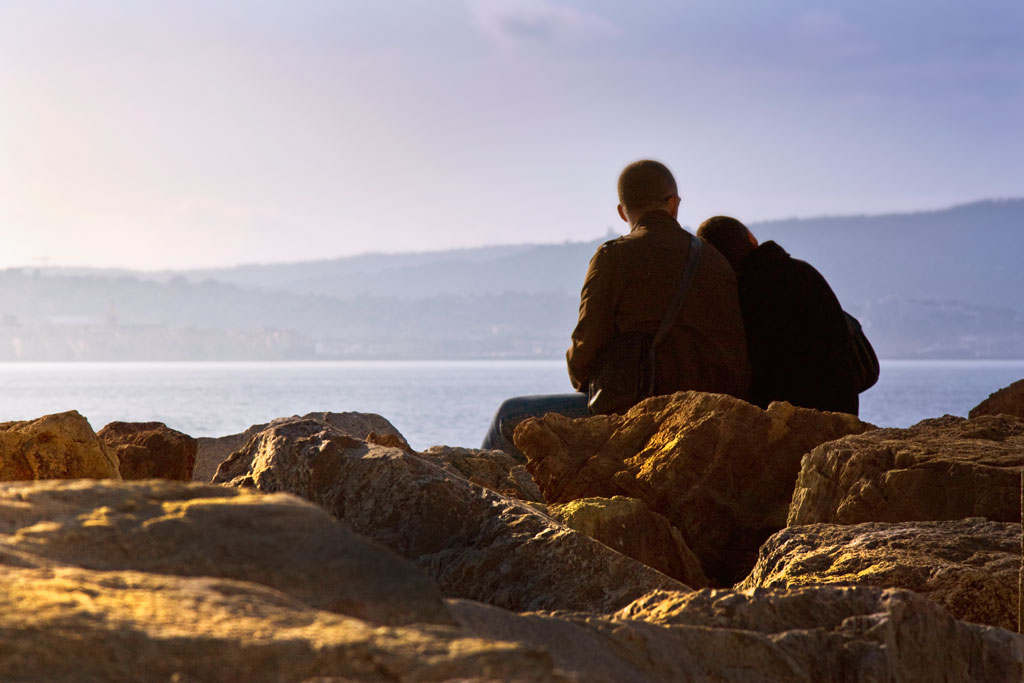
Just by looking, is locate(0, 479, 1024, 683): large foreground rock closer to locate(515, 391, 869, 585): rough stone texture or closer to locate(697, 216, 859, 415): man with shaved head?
locate(515, 391, 869, 585): rough stone texture

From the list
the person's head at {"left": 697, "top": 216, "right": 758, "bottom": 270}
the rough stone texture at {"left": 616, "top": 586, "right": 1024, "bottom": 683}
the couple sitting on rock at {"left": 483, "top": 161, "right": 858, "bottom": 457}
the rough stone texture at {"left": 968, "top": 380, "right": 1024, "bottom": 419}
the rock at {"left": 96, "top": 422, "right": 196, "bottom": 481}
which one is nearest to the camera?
the rough stone texture at {"left": 616, "top": 586, "right": 1024, "bottom": 683}

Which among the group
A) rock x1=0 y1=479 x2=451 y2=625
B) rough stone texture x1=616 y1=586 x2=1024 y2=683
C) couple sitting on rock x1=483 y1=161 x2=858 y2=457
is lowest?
rough stone texture x1=616 y1=586 x2=1024 y2=683

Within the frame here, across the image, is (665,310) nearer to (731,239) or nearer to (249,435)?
(731,239)

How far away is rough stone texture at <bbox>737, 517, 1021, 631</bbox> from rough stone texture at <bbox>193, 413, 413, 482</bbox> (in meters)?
2.48

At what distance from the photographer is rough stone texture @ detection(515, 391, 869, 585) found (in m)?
3.60

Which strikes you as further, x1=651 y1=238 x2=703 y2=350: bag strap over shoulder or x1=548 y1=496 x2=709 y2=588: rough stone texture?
x1=651 y1=238 x2=703 y2=350: bag strap over shoulder

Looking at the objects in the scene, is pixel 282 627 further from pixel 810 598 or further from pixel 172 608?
pixel 810 598

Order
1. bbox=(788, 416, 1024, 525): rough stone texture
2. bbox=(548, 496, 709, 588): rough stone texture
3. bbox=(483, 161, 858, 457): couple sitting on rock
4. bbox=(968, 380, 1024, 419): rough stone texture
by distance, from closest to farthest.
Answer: bbox=(788, 416, 1024, 525): rough stone texture
bbox=(548, 496, 709, 588): rough stone texture
bbox=(968, 380, 1024, 419): rough stone texture
bbox=(483, 161, 858, 457): couple sitting on rock

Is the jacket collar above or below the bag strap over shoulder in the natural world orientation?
above

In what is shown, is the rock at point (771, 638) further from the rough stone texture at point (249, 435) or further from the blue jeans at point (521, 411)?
the blue jeans at point (521, 411)

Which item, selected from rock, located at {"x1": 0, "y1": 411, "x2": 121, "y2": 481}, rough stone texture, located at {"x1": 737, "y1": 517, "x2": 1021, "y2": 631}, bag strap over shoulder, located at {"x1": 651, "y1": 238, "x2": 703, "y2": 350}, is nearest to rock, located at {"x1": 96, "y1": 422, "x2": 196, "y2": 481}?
rock, located at {"x1": 0, "y1": 411, "x2": 121, "y2": 481}

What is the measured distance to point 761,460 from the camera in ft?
12.5

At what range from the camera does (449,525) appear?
2654 millimetres

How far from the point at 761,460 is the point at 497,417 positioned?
301 cm
